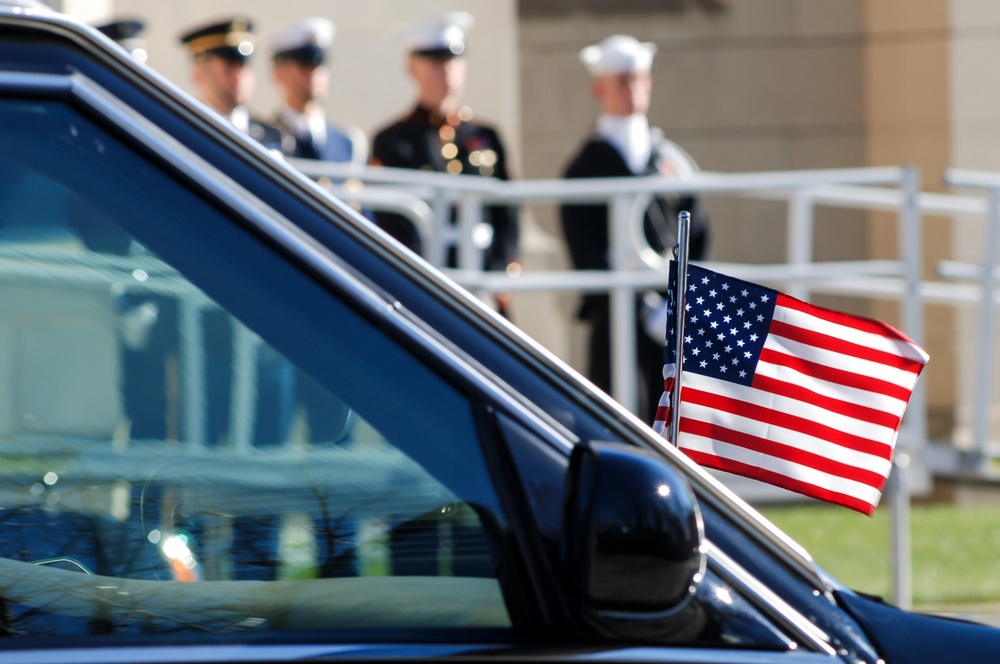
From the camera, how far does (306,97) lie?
285 inches

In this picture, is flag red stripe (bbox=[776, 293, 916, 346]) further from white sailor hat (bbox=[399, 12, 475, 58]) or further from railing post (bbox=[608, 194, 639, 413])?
white sailor hat (bbox=[399, 12, 475, 58])

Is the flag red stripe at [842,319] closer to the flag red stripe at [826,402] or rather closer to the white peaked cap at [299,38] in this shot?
the flag red stripe at [826,402]

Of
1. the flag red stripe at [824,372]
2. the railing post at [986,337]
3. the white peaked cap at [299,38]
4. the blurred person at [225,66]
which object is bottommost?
the railing post at [986,337]

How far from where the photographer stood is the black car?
1.37 metres

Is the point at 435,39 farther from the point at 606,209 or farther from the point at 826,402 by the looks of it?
the point at 826,402

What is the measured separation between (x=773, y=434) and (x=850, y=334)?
183 mm

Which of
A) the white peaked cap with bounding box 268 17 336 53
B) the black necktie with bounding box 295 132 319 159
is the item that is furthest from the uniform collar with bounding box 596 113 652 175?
the white peaked cap with bounding box 268 17 336 53

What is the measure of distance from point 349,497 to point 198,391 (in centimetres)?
18

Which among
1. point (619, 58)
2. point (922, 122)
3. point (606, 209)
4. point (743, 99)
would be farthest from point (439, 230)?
point (922, 122)

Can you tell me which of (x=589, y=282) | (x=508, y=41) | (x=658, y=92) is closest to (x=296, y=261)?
(x=589, y=282)

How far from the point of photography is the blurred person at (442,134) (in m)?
6.90

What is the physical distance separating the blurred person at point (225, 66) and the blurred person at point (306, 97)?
22 centimetres

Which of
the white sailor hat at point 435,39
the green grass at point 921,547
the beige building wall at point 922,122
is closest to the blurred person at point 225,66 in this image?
the white sailor hat at point 435,39

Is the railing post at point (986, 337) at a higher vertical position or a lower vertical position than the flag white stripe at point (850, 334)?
lower
